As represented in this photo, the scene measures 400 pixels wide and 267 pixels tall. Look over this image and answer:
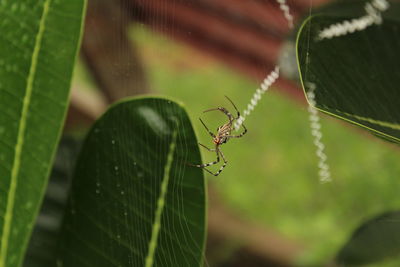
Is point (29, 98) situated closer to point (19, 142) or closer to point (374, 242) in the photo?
point (19, 142)

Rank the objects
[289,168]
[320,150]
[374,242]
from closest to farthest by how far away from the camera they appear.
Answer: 1. [374,242]
2. [320,150]
3. [289,168]

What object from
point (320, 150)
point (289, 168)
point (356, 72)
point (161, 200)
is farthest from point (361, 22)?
point (289, 168)

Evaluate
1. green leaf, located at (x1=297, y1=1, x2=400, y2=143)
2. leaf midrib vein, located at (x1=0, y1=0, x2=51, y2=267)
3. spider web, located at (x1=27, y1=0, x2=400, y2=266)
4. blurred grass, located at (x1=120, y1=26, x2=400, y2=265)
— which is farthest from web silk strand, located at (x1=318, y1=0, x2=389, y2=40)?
blurred grass, located at (x1=120, y1=26, x2=400, y2=265)

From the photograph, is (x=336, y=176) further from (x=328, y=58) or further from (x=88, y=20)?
(x=328, y=58)

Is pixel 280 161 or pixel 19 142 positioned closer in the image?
pixel 19 142

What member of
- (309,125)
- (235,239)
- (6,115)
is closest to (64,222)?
(6,115)

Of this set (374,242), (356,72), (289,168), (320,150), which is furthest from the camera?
(289,168)

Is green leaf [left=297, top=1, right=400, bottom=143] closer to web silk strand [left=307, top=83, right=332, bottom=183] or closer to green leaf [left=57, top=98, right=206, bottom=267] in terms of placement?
web silk strand [left=307, top=83, right=332, bottom=183]
